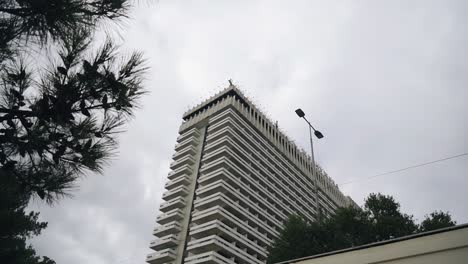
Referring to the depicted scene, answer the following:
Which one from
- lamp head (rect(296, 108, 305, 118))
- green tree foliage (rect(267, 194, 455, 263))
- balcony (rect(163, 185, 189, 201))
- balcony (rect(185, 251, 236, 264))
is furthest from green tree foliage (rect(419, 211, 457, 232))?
balcony (rect(163, 185, 189, 201))

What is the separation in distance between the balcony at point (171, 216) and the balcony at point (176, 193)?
10.7 feet

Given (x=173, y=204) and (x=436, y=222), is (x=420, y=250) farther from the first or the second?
(x=173, y=204)

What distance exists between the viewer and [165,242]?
150ft

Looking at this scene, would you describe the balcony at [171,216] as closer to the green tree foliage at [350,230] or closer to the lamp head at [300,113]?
the green tree foliage at [350,230]

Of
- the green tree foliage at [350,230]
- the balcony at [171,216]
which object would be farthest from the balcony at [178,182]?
the green tree foliage at [350,230]

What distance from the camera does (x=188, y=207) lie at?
50031mm

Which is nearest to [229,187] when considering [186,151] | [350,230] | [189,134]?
[186,151]

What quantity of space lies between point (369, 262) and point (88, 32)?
6588 millimetres

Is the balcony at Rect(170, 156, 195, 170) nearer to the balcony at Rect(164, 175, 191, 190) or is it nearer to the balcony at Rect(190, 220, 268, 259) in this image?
the balcony at Rect(164, 175, 191, 190)

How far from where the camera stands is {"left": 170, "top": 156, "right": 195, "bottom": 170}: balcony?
56.6 metres

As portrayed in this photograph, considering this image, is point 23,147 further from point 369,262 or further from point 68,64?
point 369,262

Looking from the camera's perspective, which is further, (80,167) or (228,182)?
(228,182)

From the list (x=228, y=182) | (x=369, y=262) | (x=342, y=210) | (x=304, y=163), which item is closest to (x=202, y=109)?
(x=228, y=182)

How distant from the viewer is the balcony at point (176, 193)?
51.9 m
